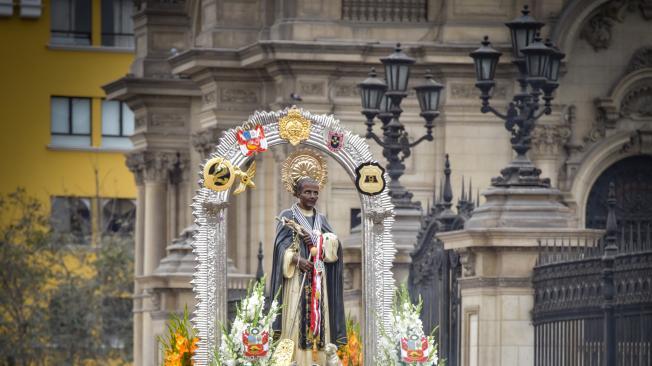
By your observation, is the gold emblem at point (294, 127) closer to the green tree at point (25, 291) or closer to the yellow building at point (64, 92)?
the green tree at point (25, 291)

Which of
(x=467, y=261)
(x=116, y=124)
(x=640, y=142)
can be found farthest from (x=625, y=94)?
(x=116, y=124)

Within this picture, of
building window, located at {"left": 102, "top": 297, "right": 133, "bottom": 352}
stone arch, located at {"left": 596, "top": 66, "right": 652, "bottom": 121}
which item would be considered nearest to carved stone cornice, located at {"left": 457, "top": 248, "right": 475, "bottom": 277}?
stone arch, located at {"left": 596, "top": 66, "right": 652, "bottom": 121}

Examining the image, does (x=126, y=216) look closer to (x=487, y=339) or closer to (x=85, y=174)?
(x=85, y=174)

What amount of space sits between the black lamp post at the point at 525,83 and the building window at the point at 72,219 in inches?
1145

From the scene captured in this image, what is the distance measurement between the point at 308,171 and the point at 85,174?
4939 centimetres

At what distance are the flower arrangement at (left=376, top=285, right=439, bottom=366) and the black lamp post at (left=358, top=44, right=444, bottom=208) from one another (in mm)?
11607

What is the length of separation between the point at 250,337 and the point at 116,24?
167 feet

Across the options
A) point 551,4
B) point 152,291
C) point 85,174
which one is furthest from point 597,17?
point 85,174

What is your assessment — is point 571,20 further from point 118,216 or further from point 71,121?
point 71,121

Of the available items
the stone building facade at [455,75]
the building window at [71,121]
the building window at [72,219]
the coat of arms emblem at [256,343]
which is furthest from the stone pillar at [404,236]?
the building window at [71,121]

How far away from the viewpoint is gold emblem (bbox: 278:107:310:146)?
969 inches

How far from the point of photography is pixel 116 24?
243 feet

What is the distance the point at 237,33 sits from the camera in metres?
49.2

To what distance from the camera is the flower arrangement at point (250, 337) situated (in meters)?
23.7
